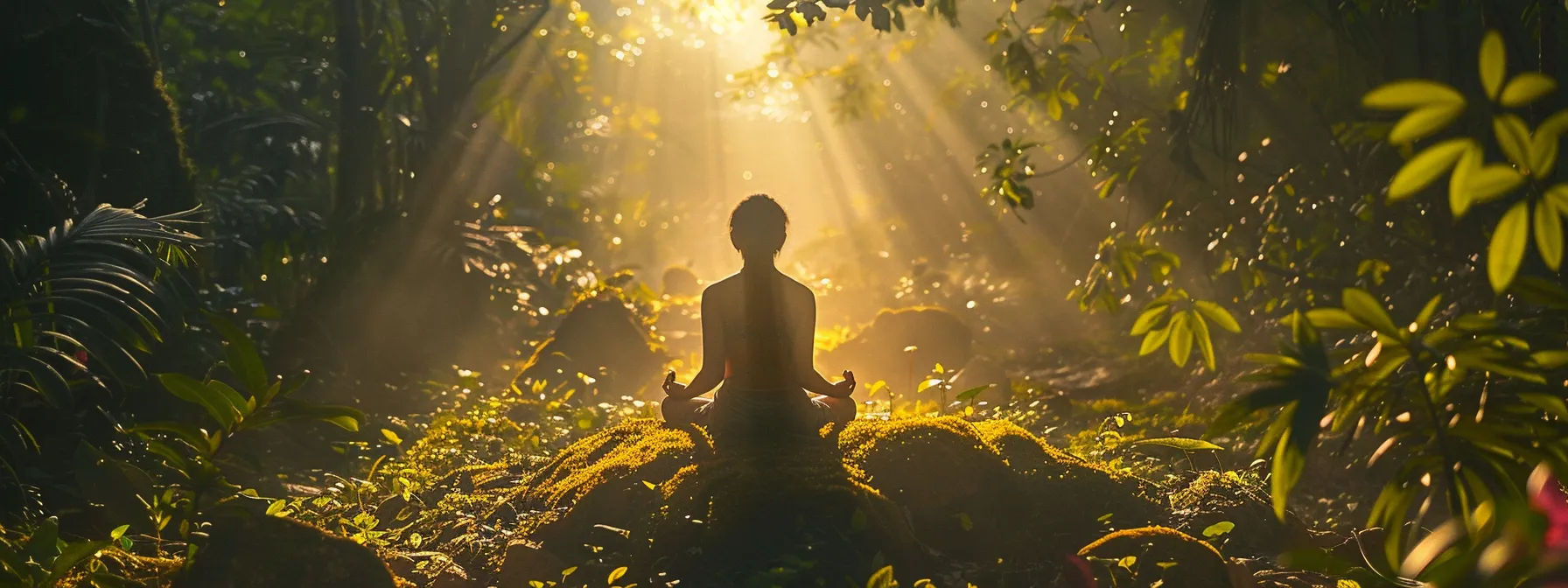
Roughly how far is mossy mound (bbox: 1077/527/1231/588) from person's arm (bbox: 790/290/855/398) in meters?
1.66

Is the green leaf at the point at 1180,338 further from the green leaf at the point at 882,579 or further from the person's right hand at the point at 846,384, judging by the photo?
the person's right hand at the point at 846,384

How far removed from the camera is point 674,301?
1714 centimetres

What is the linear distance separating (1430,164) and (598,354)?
1082 centimetres

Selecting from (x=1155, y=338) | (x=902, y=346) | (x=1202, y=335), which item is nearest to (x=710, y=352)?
(x=1155, y=338)

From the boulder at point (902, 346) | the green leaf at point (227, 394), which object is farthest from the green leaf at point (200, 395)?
the boulder at point (902, 346)

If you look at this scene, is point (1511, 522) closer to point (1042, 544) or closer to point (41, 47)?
point (1042, 544)

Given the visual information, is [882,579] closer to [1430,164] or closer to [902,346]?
[1430,164]

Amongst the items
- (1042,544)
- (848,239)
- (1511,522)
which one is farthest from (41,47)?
(848,239)

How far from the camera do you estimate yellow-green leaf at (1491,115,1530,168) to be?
1.82m

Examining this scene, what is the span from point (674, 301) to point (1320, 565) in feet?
50.6

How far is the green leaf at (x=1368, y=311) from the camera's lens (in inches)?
A: 80.4

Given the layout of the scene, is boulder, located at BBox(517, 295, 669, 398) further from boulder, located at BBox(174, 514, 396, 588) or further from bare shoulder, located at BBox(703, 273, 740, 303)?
boulder, located at BBox(174, 514, 396, 588)

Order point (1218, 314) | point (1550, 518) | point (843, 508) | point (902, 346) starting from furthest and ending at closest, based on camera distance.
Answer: point (902, 346)
point (843, 508)
point (1218, 314)
point (1550, 518)

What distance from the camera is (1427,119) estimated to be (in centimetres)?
183
